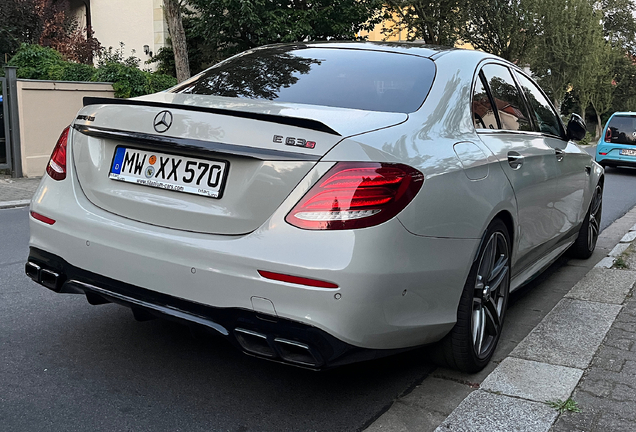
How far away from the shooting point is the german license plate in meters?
2.74

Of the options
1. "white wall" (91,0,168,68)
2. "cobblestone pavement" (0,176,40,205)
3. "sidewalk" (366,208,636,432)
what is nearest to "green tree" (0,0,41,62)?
"white wall" (91,0,168,68)

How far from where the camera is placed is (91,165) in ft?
10.2

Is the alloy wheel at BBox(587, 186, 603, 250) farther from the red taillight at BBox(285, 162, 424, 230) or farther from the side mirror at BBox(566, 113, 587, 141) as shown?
the red taillight at BBox(285, 162, 424, 230)

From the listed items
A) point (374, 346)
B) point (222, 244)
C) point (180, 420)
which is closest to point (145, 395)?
point (180, 420)

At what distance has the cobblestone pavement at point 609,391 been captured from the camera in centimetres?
284

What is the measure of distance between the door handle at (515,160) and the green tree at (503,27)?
2953 cm

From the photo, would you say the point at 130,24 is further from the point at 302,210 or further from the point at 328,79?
the point at 302,210

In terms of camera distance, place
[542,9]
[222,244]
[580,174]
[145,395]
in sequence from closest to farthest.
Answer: [222,244], [145,395], [580,174], [542,9]

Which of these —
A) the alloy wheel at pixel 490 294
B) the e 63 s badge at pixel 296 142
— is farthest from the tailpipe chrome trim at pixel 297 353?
the alloy wheel at pixel 490 294

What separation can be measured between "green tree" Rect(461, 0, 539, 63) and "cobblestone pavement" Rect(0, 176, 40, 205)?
24.3 meters

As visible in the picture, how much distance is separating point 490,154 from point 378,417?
1406 millimetres

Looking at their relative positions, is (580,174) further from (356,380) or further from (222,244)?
(222,244)

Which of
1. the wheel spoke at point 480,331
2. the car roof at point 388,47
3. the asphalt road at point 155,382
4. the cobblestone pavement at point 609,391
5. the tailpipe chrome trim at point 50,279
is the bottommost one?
the asphalt road at point 155,382

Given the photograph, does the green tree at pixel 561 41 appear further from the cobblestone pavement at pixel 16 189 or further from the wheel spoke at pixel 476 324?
the wheel spoke at pixel 476 324
